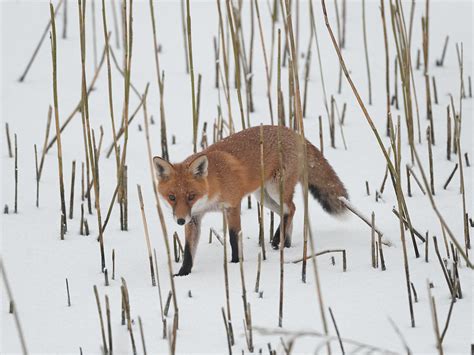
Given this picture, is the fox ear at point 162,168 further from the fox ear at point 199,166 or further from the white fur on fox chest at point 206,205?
the white fur on fox chest at point 206,205

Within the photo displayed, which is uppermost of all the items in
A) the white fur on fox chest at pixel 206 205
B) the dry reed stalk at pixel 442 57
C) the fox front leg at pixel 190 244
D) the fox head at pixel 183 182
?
the dry reed stalk at pixel 442 57

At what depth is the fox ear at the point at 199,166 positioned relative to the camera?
5.53m

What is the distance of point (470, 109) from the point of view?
330 inches

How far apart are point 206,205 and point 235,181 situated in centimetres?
28

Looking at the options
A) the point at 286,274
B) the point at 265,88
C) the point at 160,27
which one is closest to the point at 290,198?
the point at 286,274

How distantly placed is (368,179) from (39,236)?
290cm

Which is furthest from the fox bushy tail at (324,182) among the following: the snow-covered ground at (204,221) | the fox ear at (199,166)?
the fox ear at (199,166)

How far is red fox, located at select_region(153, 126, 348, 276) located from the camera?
18.3ft

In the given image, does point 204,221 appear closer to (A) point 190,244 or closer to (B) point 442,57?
(A) point 190,244

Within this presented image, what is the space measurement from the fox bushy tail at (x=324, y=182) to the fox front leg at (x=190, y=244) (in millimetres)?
1046

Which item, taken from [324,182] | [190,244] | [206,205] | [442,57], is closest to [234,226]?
[206,205]

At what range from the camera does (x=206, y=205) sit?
228 inches

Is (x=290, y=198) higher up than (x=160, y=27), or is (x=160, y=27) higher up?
(x=160, y=27)

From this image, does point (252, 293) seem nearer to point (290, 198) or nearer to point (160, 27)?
point (290, 198)
